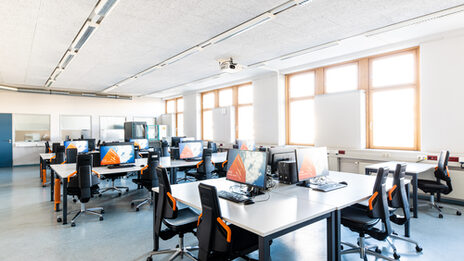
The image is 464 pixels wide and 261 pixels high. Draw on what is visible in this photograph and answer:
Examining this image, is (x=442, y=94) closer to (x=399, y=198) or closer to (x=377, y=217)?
(x=399, y=198)

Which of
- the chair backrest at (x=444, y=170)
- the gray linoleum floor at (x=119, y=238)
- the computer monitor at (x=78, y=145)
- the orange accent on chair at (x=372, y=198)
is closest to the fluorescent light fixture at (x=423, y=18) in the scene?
the chair backrest at (x=444, y=170)

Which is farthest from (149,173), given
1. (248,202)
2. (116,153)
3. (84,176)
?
(248,202)

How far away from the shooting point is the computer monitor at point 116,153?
4590mm

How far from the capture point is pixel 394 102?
18.0ft

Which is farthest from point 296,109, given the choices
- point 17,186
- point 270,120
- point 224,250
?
point 17,186

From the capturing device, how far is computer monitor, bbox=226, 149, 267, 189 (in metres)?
2.49

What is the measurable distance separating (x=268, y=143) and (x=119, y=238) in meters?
5.19

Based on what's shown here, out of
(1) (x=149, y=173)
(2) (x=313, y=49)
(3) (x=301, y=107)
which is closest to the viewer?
(1) (x=149, y=173)

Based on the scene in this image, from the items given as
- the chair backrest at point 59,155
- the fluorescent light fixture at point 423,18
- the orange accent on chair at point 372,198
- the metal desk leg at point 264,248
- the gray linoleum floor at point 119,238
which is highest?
the fluorescent light fixture at point 423,18

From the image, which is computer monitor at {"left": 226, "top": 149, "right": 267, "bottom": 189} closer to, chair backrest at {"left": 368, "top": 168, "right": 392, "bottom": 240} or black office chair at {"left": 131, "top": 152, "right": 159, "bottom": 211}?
chair backrest at {"left": 368, "top": 168, "right": 392, "bottom": 240}

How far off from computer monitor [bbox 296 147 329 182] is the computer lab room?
0.02m

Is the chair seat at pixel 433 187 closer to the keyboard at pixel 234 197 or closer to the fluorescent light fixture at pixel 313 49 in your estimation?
the fluorescent light fixture at pixel 313 49

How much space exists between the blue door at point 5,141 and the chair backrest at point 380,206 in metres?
12.2

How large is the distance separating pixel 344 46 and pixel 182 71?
421 centimetres
